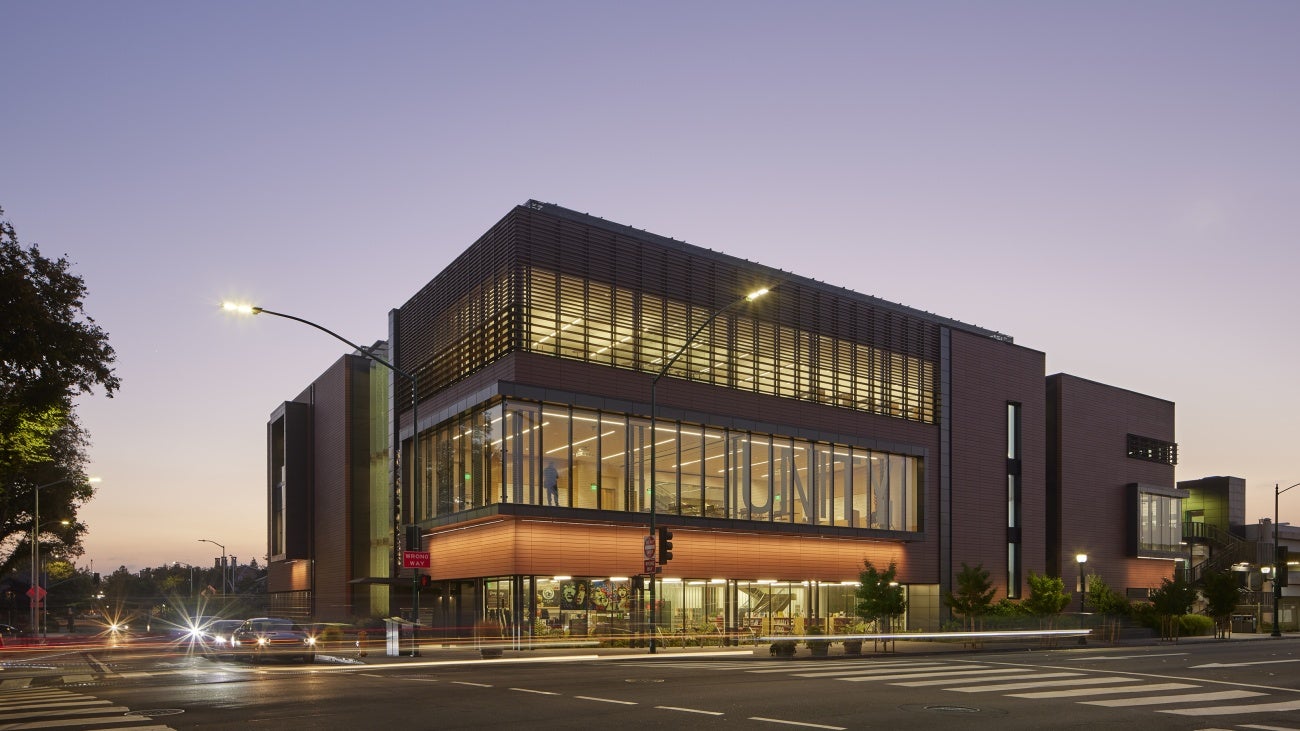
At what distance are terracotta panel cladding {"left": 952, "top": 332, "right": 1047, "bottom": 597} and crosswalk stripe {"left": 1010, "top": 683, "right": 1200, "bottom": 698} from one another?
3627cm

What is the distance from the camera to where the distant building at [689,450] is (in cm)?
4112

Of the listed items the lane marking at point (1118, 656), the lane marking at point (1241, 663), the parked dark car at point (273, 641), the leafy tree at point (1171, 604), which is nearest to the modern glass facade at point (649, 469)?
the parked dark car at point (273, 641)

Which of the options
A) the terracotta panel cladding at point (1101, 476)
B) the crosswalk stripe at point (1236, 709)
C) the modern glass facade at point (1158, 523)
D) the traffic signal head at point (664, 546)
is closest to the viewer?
the crosswalk stripe at point (1236, 709)

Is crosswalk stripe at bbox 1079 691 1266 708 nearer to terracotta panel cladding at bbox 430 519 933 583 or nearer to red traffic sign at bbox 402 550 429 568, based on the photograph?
red traffic sign at bbox 402 550 429 568

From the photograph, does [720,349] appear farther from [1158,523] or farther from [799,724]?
[1158,523]

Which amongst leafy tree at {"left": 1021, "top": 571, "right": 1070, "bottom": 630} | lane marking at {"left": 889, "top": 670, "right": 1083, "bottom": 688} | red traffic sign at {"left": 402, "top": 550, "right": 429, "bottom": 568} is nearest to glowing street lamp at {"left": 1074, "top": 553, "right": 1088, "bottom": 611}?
leafy tree at {"left": 1021, "top": 571, "right": 1070, "bottom": 630}

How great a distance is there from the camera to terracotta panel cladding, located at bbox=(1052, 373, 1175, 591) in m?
64.0

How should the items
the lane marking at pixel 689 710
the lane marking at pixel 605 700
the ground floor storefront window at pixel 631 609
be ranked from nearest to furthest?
1. the lane marking at pixel 689 710
2. the lane marking at pixel 605 700
3. the ground floor storefront window at pixel 631 609

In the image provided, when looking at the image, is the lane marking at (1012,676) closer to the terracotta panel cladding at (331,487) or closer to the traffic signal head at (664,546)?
the traffic signal head at (664,546)

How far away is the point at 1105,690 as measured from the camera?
64.6ft

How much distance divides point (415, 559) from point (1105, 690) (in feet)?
66.9

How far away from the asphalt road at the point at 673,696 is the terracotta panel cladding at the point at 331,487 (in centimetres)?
3413

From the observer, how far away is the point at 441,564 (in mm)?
46344

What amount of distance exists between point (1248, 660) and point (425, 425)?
33.5 m
